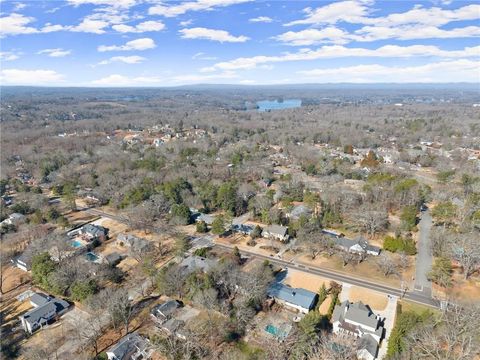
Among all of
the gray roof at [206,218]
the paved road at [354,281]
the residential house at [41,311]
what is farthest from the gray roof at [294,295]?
the residential house at [41,311]

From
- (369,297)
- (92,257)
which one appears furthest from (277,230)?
(92,257)

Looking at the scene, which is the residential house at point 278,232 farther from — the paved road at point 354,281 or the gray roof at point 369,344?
the gray roof at point 369,344

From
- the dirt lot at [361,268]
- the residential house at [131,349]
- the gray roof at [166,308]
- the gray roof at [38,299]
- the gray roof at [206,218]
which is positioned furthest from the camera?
the gray roof at [206,218]

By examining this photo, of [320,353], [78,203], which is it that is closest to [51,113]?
[78,203]

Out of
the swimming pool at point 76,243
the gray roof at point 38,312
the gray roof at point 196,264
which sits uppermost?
the gray roof at point 196,264

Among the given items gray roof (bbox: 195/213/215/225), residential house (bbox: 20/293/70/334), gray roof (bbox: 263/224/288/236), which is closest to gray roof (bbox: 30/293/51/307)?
residential house (bbox: 20/293/70/334)

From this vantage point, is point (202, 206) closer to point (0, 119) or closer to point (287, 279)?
point (287, 279)

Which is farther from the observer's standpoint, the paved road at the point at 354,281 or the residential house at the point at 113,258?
the residential house at the point at 113,258
